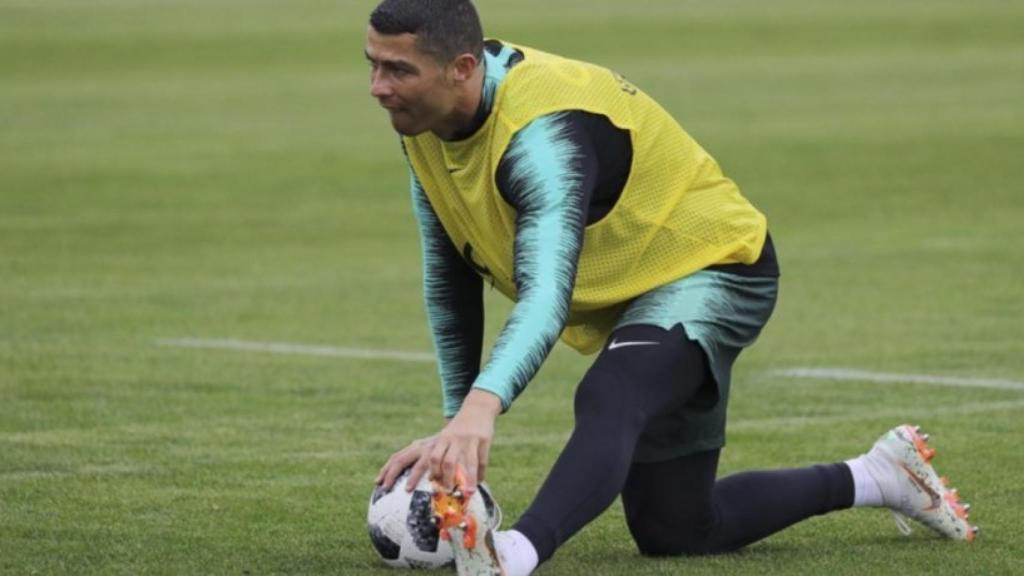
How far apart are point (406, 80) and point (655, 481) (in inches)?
61.9

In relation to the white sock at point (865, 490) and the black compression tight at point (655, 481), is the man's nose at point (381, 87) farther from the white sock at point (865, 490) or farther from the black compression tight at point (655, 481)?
the white sock at point (865, 490)

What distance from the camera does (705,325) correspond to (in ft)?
23.2

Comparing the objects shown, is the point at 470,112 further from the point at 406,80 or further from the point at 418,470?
the point at 418,470

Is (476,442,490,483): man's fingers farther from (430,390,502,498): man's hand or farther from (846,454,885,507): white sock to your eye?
(846,454,885,507): white sock

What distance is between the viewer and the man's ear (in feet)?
21.8

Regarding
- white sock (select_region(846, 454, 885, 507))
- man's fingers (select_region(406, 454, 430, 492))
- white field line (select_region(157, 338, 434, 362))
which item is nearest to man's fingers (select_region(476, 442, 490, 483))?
man's fingers (select_region(406, 454, 430, 492))

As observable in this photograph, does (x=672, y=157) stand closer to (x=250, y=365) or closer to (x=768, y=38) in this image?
(x=250, y=365)

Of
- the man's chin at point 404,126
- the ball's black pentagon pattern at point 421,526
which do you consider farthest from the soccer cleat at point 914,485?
the man's chin at point 404,126

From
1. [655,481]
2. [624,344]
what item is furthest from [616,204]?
[655,481]

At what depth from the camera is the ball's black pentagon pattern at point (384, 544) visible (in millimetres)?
7371

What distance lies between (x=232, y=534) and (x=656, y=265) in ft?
6.01

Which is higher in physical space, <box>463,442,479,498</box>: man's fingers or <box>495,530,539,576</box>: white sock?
<box>463,442,479,498</box>: man's fingers

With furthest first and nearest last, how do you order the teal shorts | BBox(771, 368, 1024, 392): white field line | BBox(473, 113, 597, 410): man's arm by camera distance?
BBox(771, 368, 1024, 392): white field line
the teal shorts
BBox(473, 113, 597, 410): man's arm

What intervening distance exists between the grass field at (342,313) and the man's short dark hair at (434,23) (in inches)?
65.5
